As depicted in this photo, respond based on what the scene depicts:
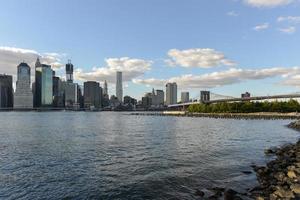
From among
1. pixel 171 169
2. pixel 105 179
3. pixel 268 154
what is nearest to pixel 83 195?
pixel 105 179

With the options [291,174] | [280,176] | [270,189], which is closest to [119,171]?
[270,189]

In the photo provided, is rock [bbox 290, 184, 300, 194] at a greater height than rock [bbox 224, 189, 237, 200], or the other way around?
rock [bbox 290, 184, 300, 194]

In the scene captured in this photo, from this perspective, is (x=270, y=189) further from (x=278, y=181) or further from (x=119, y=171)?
(x=119, y=171)

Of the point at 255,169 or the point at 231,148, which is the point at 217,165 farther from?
the point at 231,148

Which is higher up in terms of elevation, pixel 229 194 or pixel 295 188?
pixel 295 188

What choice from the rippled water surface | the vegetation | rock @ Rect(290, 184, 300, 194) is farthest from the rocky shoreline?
the vegetation

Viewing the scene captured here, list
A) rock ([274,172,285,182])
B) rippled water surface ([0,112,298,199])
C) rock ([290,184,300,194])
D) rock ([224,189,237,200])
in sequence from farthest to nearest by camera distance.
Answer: rock ([274,172,285,182]) < rippled water surface ([0,112,298,199]) < rock ([224,189,237,200]) < rock ([290,184,300,194])

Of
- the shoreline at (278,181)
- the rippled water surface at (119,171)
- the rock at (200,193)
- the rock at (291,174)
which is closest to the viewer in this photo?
the shoreline at (278,181)

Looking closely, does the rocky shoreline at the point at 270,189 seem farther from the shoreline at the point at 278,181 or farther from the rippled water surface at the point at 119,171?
the rippled water surface at the point at 119,171

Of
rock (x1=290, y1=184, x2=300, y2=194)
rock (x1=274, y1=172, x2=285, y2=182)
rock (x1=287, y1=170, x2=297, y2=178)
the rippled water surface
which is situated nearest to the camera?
rock (x1=290, y1=184, x2=300, y2=194)

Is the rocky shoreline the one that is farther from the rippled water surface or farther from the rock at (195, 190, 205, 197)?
the rippled water surface

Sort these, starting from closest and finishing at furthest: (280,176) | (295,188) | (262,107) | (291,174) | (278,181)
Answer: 1. (295,188)
2. (278,181)
3. (280,176)
4. (291,174)
5. (262,107)

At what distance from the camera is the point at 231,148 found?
40.8 meters

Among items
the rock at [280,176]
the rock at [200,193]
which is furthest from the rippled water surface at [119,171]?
the rock at [280,176]
